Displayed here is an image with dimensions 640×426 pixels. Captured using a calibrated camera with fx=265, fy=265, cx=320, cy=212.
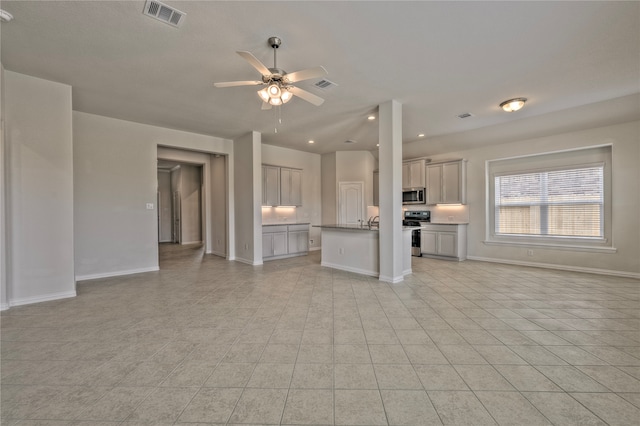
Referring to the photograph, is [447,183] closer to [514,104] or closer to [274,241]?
[514,104]

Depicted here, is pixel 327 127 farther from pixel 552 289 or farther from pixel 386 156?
pixel 552 289

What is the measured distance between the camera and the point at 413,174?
736 centimetres

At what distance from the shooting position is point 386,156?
4.47 m

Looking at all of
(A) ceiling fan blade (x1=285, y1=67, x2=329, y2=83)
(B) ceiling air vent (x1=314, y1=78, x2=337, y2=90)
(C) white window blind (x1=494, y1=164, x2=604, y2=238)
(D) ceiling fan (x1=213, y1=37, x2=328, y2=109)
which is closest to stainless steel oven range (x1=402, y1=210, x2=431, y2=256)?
(C) white window blind (x1=494, y1=164, x2=604, y2=238)

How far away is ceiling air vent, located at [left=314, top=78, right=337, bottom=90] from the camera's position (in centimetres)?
360

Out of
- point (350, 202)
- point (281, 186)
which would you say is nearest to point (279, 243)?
point (281, 186)

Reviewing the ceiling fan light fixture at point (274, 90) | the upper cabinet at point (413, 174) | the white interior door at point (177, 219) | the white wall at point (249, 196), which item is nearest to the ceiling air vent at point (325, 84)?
the ceiling fan light fixture at point (274, 90)

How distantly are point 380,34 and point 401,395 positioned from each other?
3167 mm

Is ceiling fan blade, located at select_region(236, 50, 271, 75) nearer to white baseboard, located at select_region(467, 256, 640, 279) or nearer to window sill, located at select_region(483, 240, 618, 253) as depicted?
window sill, located at select_region(483, 240, 618, 253)

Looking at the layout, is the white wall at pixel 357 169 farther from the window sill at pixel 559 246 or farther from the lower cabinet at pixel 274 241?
the window sill at pixel 559 246

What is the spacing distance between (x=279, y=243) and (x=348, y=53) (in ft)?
15.7

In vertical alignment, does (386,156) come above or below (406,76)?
below

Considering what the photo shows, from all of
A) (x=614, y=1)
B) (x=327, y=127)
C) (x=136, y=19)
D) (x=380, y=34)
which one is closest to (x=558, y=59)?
(x=614, y=1)

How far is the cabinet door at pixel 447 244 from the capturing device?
6473 millimetres
